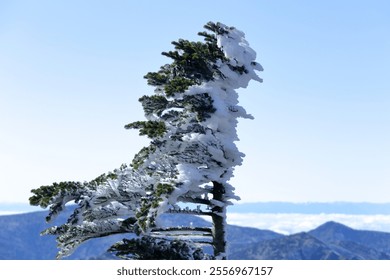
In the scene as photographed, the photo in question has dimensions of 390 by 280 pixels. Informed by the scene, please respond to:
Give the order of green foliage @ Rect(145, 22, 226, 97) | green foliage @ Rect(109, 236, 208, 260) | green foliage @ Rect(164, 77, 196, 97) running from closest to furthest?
green foliage @ Rect(164, 77, 196, 97), green foliage @ Rect(109, 236, 208, 260), green foliage @ Rect(145, 22, 226, 97)

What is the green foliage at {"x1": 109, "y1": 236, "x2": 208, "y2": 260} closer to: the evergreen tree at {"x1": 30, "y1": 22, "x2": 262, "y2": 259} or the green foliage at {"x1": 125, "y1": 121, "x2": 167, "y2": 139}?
the evergreen tree at {"x1": 30, "y1": 22, "x2": 262, "y2": 259}

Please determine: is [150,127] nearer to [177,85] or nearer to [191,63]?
[177,85]

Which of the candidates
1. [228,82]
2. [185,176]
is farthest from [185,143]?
[228,82]

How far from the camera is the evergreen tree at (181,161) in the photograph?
63.6ft

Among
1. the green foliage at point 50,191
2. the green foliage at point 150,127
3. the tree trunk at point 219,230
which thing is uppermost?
the green foliage at point 150,127

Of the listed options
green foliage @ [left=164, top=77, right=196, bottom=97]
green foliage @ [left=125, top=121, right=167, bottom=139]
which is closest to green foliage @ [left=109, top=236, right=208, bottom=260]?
green foliage @ [left=125, top=121, right=167, bottom=139]

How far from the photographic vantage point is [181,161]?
1983 centimetres

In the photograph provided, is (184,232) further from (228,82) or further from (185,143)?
(228,82)

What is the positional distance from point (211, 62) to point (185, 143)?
3.13m

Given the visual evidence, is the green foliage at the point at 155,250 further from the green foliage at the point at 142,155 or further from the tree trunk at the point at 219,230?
the green foliage at the point at 142,155

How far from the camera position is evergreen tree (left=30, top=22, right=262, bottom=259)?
1938 cm

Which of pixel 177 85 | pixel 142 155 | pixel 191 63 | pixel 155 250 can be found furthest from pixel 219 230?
pixel 191 63

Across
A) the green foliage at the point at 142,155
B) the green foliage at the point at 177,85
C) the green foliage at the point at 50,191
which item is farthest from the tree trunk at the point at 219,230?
the green foliage at the point at 50,191
